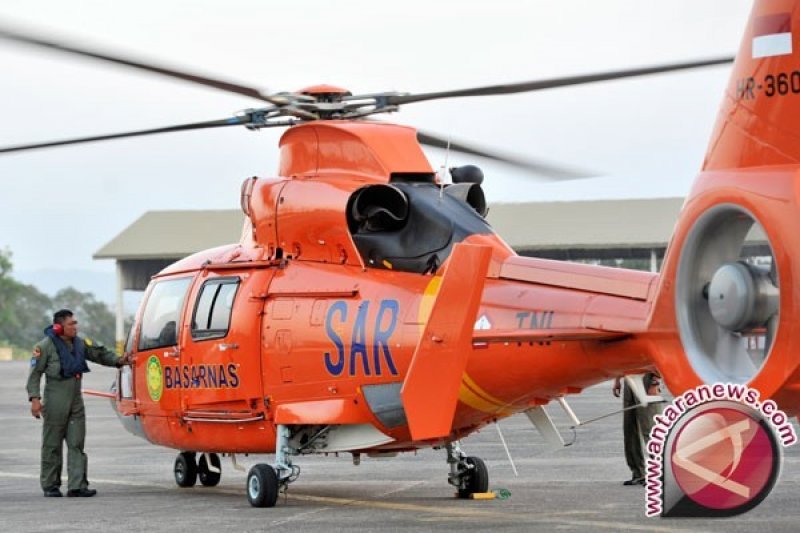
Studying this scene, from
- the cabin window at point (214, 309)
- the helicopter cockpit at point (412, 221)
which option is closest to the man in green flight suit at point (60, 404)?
the cabin window at point (214, 309)

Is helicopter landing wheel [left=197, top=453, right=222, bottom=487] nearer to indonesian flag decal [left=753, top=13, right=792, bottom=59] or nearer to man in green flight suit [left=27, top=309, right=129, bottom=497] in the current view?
man in green flight suit [left=27, top=309, right=129, bottom=497]

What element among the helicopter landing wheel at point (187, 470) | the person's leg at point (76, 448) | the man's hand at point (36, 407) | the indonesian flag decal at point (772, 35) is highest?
the indonesian flag decal at point (772, 35)

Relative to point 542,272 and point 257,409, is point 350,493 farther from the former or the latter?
point 542,272

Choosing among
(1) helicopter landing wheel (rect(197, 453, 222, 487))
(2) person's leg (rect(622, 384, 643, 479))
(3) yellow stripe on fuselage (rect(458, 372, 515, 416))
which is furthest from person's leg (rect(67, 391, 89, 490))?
(2) person's leg (rect(622, 384, 643, 479))

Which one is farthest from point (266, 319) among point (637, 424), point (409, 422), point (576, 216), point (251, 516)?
point (576, 216)

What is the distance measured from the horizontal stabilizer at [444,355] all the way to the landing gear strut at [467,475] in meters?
3.34

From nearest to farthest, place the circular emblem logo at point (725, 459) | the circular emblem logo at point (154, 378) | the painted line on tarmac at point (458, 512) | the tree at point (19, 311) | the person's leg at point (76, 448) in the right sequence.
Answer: the circular emblem logo at point (725, 459) < the painted line on tarmac at point (458, 512) < the person's leg at point (76, 448) < the circular emblem logo at point (154, 378) < the tree at point (19, 311)

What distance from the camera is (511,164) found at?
1526 cm

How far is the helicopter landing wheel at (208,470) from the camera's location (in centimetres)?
1769

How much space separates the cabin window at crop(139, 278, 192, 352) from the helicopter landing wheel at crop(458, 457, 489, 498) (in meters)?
3.64

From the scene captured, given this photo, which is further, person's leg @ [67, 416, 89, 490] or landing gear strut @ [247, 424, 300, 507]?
person's leg @ [67, 416, 89, 490]

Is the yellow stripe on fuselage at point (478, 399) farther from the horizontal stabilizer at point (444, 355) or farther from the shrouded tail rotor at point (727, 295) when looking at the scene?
A: the shrouded tail rotor at point (727, 295)

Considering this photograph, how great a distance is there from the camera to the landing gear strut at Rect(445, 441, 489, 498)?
50.9 feet

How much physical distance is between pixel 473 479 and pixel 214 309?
10.9 feet
